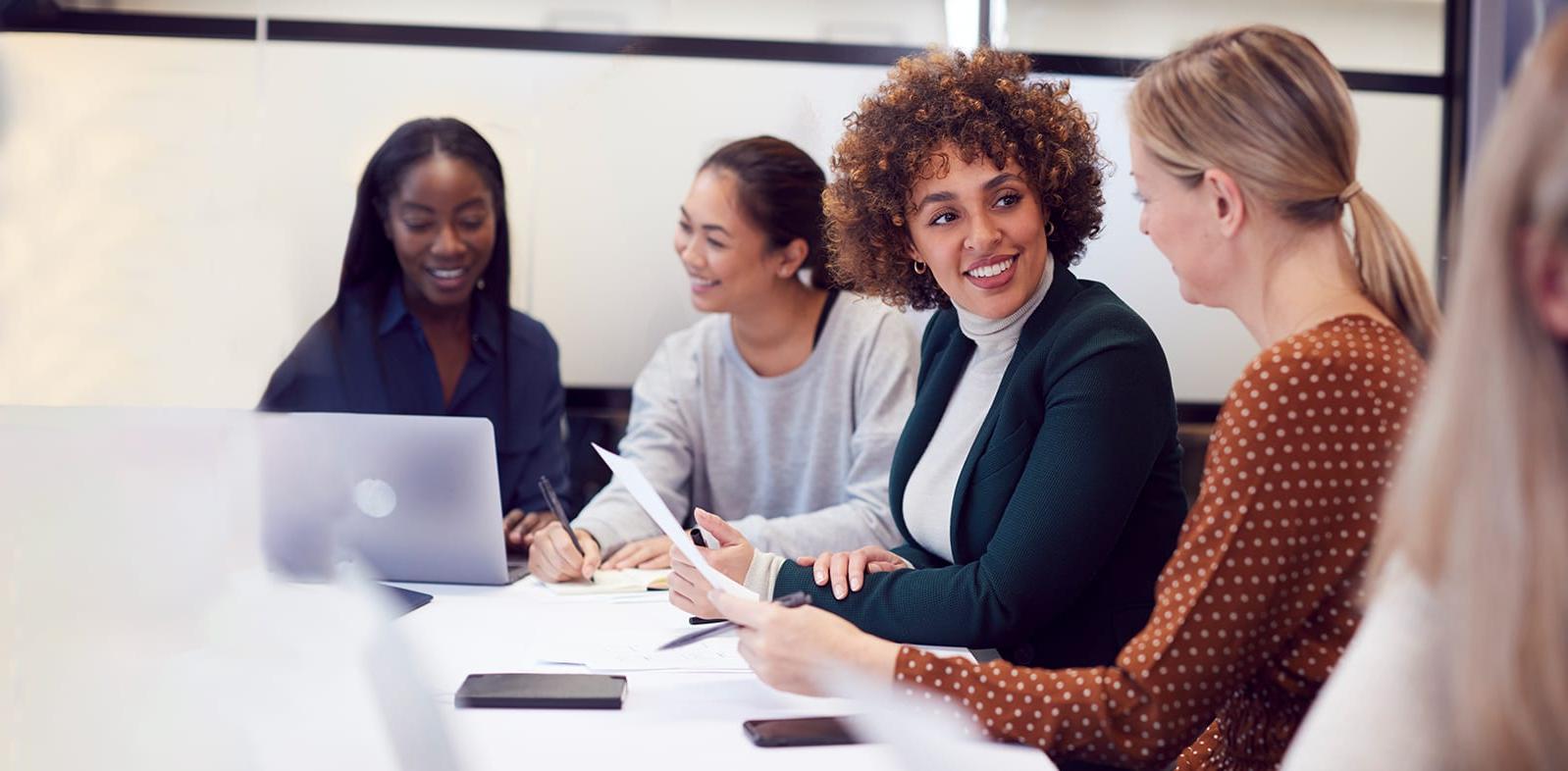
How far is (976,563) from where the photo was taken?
4.83 ft

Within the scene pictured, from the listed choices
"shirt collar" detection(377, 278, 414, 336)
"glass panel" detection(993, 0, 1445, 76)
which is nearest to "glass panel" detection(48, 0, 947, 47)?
"glass panel" detection(993, 0, 1445, 76)

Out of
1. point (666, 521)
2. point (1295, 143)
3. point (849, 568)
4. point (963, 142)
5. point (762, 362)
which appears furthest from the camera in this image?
point (762, 362)

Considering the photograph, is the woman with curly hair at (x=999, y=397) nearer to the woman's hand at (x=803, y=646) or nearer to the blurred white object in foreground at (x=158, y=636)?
the woman's hand at (x=803, y=646)

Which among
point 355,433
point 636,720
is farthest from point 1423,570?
point 355,433

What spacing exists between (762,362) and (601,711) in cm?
147

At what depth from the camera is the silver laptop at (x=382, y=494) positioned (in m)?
1.69

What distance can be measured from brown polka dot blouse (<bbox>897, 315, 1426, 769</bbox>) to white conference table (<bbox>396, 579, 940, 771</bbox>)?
0.61 ft

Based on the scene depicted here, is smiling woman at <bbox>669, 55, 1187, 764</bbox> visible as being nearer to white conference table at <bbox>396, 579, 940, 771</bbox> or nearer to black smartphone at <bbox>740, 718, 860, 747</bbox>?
white conference table at <bbox>396, 579, 940, 771</bbox>

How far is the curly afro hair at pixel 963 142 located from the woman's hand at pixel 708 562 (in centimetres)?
56

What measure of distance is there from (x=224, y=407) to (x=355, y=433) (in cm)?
17

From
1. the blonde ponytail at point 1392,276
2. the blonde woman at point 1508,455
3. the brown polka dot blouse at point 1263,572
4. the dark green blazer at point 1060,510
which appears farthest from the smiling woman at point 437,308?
the blonde woman at point 1508,455

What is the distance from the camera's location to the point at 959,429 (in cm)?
176

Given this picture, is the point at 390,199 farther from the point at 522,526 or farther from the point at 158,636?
the point at 158,636

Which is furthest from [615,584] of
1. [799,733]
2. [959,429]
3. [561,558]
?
[799,733]
